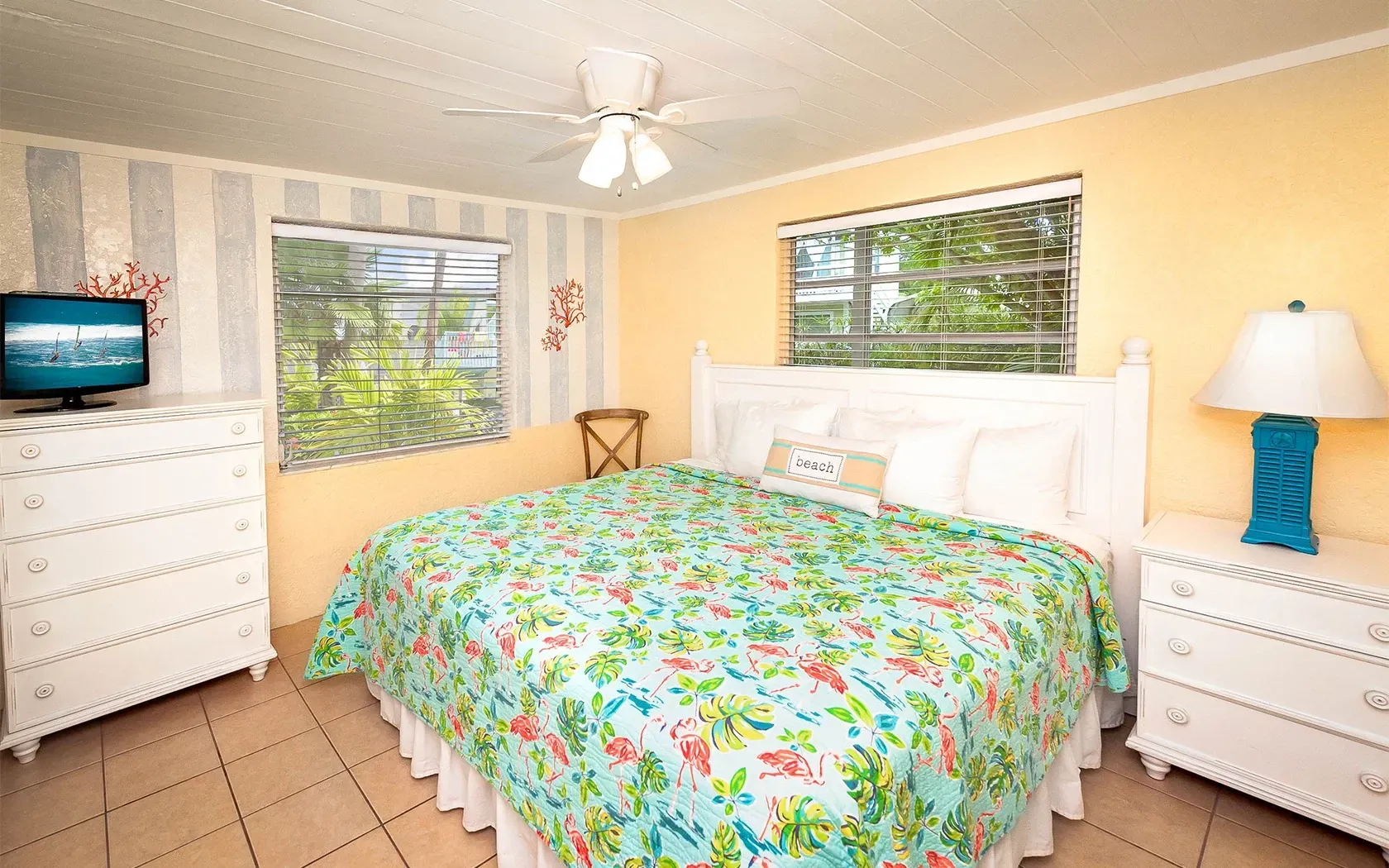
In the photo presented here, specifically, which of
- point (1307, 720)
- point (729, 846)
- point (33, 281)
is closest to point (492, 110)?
point (729, 846)

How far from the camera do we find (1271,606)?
6.26ft

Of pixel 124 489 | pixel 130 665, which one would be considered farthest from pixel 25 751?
pixel 124 489

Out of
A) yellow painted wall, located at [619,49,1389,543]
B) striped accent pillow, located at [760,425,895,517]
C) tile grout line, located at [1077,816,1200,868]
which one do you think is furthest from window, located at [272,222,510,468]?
tile grout line, located at [1077,816,1200,868]

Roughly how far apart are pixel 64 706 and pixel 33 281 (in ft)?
5.41

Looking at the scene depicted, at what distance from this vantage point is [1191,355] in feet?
7.94

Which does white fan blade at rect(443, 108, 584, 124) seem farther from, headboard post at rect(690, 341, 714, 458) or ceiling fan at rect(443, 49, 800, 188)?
headboard post at rect(690, 341, 714, 458)

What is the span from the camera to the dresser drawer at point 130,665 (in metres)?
2.31

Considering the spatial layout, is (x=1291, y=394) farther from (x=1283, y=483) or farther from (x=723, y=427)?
(x=723, y=427)

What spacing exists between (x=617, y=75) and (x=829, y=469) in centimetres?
166

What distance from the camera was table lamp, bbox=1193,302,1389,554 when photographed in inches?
75.3

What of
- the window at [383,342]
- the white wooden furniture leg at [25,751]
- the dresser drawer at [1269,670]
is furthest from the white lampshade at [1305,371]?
the white wooden furniture leg at [25,751]

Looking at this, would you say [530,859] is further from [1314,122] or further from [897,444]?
[1314,122]

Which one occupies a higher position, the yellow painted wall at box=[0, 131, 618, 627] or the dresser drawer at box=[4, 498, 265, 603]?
the yellow painted wall at box=[0, 131, 618, 627]

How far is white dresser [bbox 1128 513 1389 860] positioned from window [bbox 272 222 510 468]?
3503 millimetres
